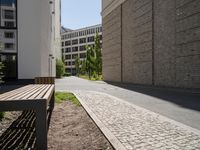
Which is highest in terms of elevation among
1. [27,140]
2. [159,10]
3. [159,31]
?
[159,10]

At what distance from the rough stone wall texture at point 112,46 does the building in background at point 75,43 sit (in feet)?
210

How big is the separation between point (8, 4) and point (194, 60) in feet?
45.1

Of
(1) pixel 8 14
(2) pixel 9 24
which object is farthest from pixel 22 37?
(1) pixel 8 14

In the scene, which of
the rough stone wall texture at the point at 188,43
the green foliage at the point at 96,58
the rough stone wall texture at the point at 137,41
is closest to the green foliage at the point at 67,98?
the rough stone wall texture at the point at 188,43

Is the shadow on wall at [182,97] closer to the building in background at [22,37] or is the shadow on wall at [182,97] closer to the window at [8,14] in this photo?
the building in background at [22,37]

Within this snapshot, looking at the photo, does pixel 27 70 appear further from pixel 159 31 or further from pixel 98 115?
pixel 98 115

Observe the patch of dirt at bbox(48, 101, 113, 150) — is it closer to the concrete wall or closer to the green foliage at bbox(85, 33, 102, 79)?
the concrete wall

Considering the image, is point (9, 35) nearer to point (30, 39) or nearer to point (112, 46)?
point (30, 39)

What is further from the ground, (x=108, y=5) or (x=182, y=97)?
(x=108, y=5)

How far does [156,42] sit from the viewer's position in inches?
1009

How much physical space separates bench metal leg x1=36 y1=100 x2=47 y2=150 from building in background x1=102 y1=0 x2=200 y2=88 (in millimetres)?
15193

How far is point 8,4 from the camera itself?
23.7m

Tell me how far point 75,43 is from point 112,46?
79.9 m

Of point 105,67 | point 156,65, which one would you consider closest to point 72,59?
point 105,67
